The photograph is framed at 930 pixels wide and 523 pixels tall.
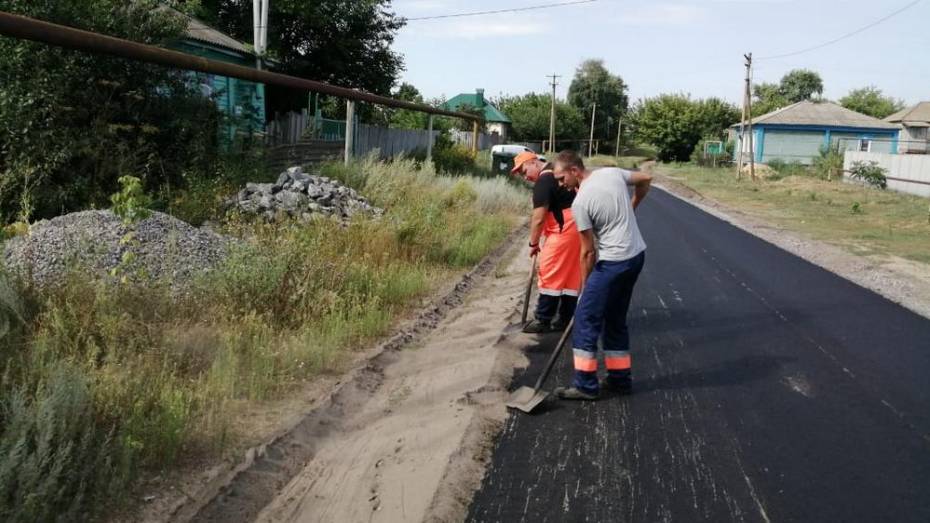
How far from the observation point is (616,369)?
5656 millimetres

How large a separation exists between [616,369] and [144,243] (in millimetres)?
4126

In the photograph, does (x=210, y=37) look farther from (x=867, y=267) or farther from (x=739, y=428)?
(x=739, y=428)

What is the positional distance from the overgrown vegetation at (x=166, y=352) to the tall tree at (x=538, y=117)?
66815mm

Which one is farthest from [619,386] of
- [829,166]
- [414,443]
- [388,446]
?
[829,166]

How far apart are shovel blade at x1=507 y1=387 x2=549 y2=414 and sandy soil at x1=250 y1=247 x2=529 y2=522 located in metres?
0.10

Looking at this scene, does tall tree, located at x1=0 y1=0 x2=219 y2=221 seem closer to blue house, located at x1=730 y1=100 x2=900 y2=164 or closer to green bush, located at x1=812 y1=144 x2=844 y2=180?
green bush, located at x1=812 y1=144 x2=844 y2=180

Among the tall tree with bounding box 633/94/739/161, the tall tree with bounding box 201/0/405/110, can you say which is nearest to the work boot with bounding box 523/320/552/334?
the tall tree with bounding box 201/0/405/110

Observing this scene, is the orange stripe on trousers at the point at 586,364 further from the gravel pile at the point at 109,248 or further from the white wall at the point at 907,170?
the white wall at the point at 907,170

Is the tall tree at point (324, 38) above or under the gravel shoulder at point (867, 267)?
above

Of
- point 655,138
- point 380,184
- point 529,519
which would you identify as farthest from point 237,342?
point 655,138

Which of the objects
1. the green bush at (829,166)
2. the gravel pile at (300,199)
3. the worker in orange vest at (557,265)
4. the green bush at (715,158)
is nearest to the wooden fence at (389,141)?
the gravel pile at (300,199)

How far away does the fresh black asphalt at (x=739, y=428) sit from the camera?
393 centimetres

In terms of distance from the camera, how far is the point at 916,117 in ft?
188

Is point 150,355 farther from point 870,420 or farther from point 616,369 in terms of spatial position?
point 870,420
